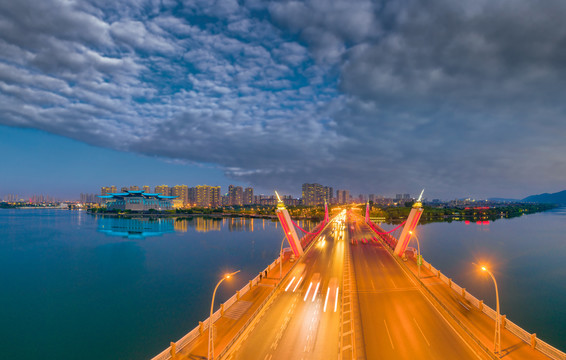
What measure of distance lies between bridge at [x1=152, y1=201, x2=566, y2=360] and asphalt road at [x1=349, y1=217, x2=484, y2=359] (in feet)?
0.24

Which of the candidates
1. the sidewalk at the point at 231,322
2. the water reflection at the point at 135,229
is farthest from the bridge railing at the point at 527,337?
the water reflection at the point at 135,229

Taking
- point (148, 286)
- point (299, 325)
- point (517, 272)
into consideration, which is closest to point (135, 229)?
point (148, 286)

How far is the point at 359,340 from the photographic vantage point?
1977 centimetres

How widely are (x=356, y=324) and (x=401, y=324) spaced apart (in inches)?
152

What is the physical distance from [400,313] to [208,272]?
38242 mm

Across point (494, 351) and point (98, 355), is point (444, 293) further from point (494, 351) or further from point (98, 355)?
point (98, 355)

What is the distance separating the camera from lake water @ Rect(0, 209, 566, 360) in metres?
27.7

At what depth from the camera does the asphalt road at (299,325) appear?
1836 centimetres

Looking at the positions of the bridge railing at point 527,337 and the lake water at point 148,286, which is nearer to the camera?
the bridge railing at point 527,337

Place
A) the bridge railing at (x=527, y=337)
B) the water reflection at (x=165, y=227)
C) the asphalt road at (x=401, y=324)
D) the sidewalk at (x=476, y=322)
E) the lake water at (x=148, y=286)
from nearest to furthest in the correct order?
1. the bridge railing at (x=527, y=337)
2. the sidewalk at (x=476, y=322)
3. the asphalt road at (x=401, y=324)
4. the lake water at (x=148, y=286)
5. the water reflection at (x=165, y=227)

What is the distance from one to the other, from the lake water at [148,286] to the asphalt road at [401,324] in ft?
42.9

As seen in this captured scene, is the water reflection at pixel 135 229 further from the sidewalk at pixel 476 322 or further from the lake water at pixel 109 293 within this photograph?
the sidewalk at pixel 476 322

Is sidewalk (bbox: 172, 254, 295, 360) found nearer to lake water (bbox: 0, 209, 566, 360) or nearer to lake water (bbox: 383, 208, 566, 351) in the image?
lake water (bbox: 0, 209, 566, 360)

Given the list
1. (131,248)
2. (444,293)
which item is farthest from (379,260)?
(131,248)
